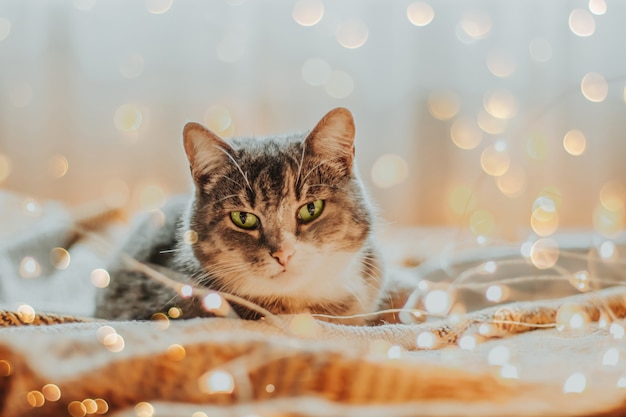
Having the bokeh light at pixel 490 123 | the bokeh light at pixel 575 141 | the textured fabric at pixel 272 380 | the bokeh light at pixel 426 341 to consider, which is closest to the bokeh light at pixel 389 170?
the bokeh light at pixel 490 123

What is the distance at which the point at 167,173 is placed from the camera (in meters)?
2.05

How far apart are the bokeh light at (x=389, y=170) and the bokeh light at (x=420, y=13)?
47cm

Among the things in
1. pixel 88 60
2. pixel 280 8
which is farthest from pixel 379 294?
pixel 88 60

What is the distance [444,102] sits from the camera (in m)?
2.05

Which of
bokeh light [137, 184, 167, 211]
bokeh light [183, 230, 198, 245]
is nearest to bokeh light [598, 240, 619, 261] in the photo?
bokeh light [183, 230, 198, 245]

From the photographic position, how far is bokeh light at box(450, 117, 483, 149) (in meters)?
2.06

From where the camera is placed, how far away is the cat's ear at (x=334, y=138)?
3.00 ft

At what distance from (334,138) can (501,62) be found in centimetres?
131

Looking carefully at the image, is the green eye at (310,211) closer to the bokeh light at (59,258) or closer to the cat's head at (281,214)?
the cat's head at (281,214)

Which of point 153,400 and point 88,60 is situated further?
point 88,60

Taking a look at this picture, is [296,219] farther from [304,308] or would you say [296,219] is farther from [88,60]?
[88,60]

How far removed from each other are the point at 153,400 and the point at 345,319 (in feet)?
1.36

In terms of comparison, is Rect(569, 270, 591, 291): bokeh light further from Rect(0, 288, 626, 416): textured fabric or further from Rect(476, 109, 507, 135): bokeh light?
Rect(476, 109, 507, 135): bokeh light

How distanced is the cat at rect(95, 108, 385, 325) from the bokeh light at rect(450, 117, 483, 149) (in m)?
1.18
